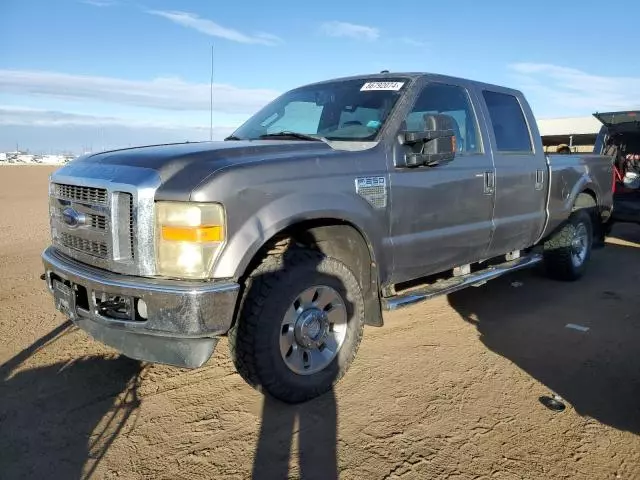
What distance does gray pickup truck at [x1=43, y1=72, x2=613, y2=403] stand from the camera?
2725 millimetres

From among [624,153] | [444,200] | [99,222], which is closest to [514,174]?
[444,200]

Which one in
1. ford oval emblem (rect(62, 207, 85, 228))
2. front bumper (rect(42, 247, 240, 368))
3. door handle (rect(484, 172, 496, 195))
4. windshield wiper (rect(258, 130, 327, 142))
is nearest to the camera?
front bumper (rect(42, 247, 240, 368))

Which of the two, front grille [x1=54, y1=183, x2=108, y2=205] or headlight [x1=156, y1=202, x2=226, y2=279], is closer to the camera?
headlight [x1=156, y1=202, x2=226, y2=279]

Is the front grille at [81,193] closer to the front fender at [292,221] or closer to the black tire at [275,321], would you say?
the front fender at [292,221]

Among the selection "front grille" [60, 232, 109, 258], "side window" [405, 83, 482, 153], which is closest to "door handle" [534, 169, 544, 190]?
"side window" [405, 83, 482, 153]

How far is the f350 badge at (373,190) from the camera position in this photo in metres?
3.38

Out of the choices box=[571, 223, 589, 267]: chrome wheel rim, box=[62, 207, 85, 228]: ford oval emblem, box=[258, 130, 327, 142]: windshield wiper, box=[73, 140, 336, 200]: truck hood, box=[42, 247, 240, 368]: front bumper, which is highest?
box=[258, 130, 327, 142]: windshield wiper

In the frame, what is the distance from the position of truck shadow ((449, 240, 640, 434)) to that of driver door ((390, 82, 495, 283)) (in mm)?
775

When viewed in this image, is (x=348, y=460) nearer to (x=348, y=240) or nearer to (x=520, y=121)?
(x=348, y=240)

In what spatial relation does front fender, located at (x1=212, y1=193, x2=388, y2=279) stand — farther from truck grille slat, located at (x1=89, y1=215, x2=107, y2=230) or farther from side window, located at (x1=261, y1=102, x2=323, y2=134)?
side window, located at (x1=261, y1=102, x2=323, y2=134)

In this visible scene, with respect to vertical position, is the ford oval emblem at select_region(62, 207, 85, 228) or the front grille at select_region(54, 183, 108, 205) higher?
the front grille at select_region(54, 183, 108, 205)

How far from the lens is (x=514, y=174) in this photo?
15.7 ft

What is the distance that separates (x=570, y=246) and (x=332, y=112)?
355cm

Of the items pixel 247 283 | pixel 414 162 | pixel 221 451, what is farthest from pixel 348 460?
pixel 414 162
